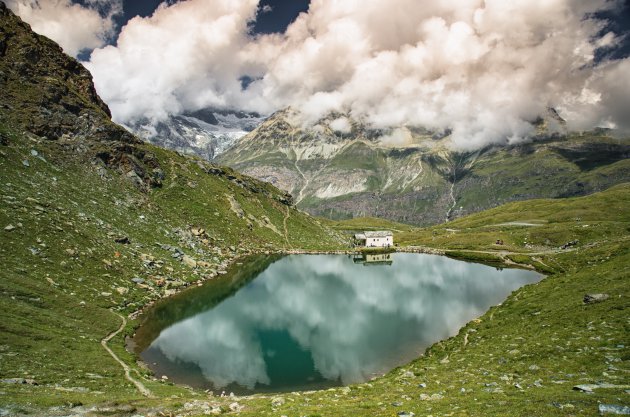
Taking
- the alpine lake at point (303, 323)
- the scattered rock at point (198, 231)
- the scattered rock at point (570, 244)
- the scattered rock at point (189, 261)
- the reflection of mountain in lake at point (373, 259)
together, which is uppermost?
the scattered rock at point (198, 231)

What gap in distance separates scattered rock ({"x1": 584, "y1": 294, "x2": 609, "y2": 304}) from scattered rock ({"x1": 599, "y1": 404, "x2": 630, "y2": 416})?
28.2 metres

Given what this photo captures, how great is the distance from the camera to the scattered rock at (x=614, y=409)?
15323mm

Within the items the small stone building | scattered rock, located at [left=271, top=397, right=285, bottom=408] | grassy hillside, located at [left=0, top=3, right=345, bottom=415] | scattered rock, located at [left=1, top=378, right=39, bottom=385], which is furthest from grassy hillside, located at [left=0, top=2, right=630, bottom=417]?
the small stone building

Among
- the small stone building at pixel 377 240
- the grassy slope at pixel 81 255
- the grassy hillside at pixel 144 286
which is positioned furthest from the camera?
the small stone building at pixel 377 240

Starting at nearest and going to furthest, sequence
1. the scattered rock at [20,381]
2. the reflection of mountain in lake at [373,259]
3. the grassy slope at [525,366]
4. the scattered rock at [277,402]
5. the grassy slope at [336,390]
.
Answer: the grassy slope at [525,366] → the grassy slope at [336,390] → the scattered rock at [277,402] → the scattered rock at [20,381] → the reflection of mountain in lake at [373,259]

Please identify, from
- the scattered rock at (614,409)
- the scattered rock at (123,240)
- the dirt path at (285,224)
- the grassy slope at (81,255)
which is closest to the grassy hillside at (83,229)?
the grassy slope at (81,255)

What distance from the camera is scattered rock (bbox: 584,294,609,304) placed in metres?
38.6

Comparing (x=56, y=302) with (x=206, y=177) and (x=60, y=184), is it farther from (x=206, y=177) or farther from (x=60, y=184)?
(x=206, y=177)

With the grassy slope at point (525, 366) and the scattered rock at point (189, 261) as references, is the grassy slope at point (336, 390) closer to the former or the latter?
the grassy slope at point (525, 366)

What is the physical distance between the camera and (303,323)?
66.1 meters

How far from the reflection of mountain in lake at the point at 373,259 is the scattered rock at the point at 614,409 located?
124 m

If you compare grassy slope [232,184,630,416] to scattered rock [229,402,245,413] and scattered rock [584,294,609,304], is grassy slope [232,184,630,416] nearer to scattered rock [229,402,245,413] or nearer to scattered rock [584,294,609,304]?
scattered rock [584,294,609,304]

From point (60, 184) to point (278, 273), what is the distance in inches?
2323

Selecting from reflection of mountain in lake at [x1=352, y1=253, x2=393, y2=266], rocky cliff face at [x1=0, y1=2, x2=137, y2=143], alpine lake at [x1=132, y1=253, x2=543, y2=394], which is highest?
rocky cliff face at [x1=0, y1=2, x2=137, y2=143]
